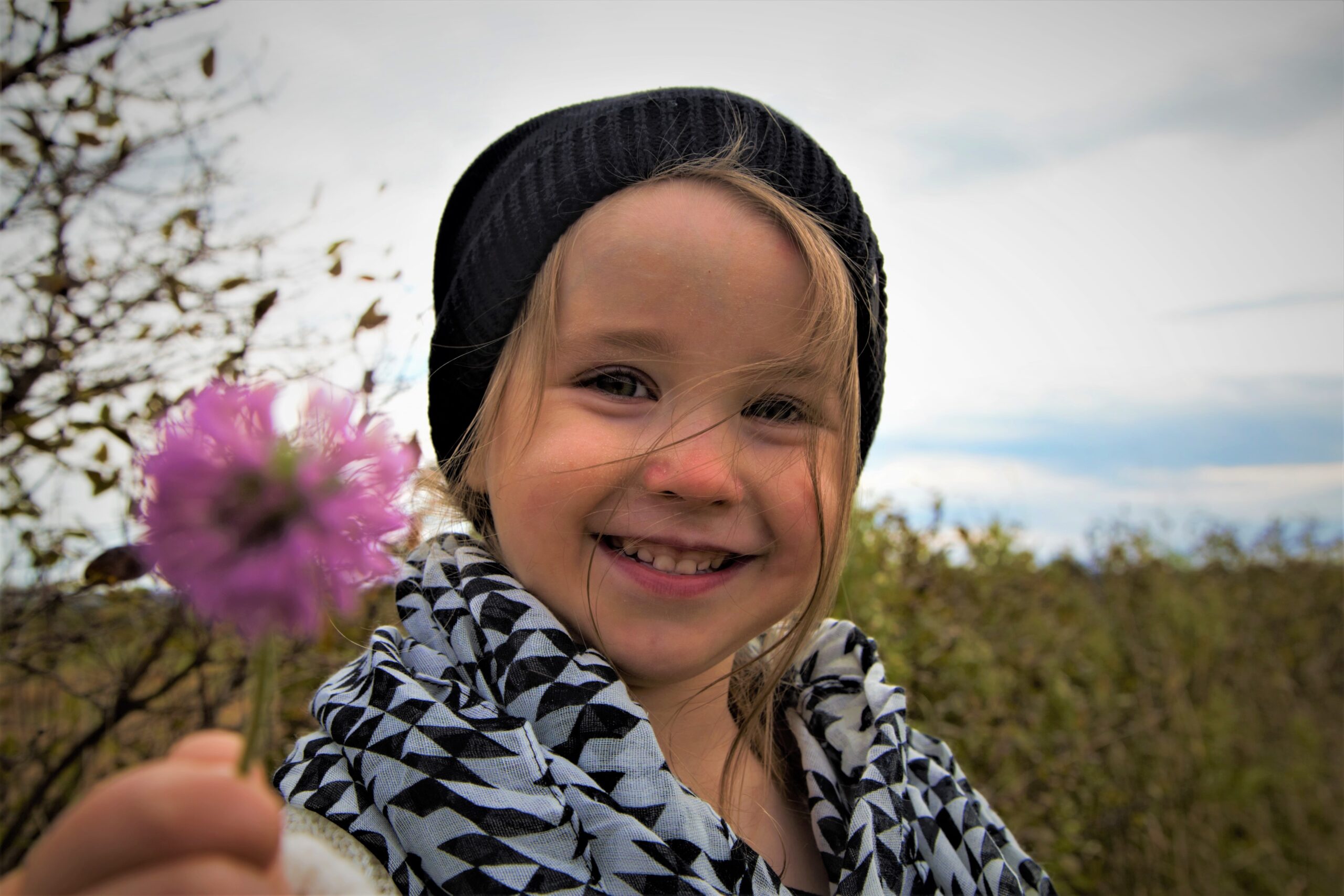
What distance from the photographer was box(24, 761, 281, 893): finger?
38 centimetres

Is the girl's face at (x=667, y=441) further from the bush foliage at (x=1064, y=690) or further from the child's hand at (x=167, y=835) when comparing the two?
the child's hand at (x=167, y=835)

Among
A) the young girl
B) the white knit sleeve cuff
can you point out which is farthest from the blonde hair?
the white knit sleeve cuff

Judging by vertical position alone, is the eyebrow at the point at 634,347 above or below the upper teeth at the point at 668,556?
above

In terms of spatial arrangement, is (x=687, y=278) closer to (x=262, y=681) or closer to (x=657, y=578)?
(x=657, y=578)

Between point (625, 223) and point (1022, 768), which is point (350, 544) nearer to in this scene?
point (625, 223)

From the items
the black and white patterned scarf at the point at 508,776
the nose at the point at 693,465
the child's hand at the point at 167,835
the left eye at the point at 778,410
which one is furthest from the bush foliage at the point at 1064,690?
the child's hand at the point at 167,835

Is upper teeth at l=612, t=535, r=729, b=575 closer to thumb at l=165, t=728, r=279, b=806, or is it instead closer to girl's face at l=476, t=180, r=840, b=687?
girl's face at l=476, t=180, r=840, b=687

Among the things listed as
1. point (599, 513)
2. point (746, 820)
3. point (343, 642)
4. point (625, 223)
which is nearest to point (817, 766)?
point (746, 820)

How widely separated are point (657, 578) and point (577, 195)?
1.87 feet

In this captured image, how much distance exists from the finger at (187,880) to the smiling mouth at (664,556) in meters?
0.77

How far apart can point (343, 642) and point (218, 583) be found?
194 cm

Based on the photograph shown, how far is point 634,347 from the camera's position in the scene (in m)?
1.15

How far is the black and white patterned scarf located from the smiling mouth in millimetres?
131

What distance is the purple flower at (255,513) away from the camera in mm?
282
